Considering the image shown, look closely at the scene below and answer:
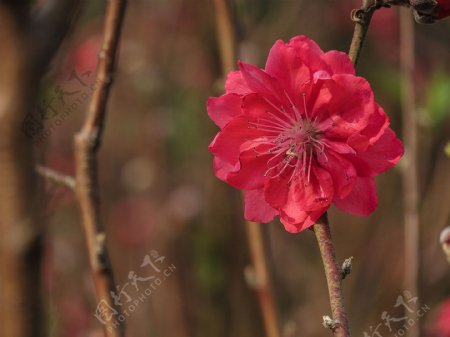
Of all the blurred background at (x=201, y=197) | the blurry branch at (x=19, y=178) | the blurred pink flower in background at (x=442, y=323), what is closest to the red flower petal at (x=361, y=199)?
the blurry branch at (x=19, y=178)

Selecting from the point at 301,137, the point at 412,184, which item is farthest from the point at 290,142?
the point at 412,184

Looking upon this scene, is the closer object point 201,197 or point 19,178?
point 19,178

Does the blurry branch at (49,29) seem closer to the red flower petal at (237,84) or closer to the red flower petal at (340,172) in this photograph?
the red flower petal at (237,84)

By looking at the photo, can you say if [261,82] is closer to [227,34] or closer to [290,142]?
[290,142]

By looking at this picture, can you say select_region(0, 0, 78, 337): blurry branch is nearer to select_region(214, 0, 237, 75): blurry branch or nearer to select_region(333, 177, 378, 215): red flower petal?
select_region(333, 177, 378, 215): red flower petal

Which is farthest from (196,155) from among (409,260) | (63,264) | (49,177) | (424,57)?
(49,177)

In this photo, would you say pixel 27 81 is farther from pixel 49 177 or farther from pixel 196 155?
pixel 196 155

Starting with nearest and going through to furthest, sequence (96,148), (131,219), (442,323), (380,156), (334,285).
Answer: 1. (334,285)
2. (380,156)
3. (96,148)
4. (442,323)
5. (131,219)
